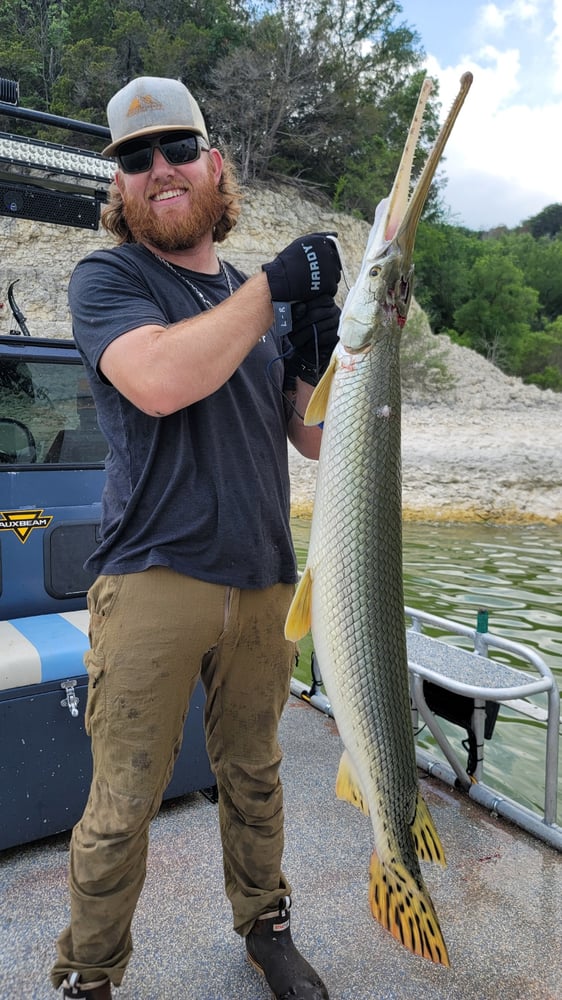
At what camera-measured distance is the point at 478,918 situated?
267 centimetres

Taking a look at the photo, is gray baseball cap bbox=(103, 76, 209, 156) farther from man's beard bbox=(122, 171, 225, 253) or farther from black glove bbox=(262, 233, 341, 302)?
black glove bbox=(262, 233, 341, 302)

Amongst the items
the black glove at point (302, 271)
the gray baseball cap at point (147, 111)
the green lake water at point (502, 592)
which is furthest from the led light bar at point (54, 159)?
the green lake water at point (502, 592)

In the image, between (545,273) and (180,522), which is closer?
(180,522)

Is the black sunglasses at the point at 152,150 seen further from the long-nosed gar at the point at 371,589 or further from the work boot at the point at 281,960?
the work boot at the point at 281,960

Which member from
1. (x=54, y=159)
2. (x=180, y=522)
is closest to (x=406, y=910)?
(x=180, y=522)

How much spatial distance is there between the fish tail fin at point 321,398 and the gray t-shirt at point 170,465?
215 mm

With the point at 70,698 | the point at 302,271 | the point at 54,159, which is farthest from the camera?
the point at 54,159

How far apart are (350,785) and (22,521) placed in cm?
184

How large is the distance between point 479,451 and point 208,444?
18.3 metres

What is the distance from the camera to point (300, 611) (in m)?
1.94

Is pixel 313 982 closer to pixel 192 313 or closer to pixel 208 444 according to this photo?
pixel 208 444

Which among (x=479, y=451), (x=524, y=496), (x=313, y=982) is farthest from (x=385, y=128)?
(x=313, y=982)

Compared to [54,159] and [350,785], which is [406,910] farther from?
[54,159]

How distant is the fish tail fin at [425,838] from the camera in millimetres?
1953
